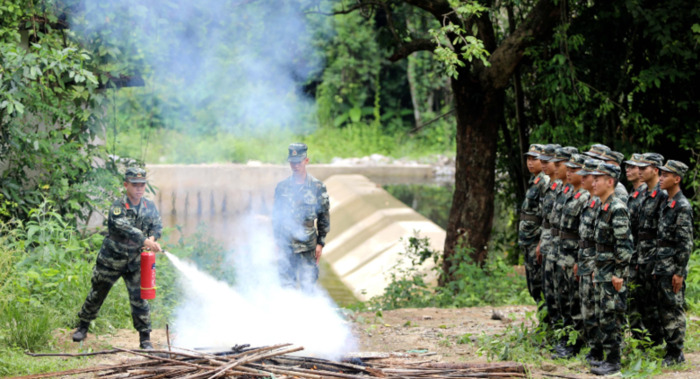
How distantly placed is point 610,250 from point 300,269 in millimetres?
3524

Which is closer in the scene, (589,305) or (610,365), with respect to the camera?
(610,365)

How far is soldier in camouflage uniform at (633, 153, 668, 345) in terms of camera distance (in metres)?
7.16

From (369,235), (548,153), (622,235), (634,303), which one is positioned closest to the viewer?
(622,235)

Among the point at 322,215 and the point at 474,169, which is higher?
the point at 474,169

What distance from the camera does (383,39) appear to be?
48.0ft

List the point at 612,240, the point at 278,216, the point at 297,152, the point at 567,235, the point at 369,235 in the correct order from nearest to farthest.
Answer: the point at 612,240 → the point at 567,235 → the point at 297,152 → the point at 278,216 → the point at 369,235

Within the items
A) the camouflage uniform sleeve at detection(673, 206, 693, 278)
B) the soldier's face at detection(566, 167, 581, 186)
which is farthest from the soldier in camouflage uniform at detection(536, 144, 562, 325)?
the camouflage uniform sleeve at detection(673, 206, 693, 278)

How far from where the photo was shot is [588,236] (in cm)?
682

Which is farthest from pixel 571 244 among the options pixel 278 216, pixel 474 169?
pixel 474 169

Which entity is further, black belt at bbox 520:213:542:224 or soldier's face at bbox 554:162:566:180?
black belt at bbox 520:213:542:224

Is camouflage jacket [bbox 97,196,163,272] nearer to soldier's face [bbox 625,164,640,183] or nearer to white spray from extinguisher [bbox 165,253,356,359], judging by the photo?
white spray from extinguisher [bbox 165,253,356,359]

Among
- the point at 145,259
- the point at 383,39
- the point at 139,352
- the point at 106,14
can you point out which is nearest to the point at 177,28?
the point at 106,14

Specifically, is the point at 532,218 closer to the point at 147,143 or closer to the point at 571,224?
the point at 571,224

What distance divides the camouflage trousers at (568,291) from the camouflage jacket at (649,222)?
2.34 ft
